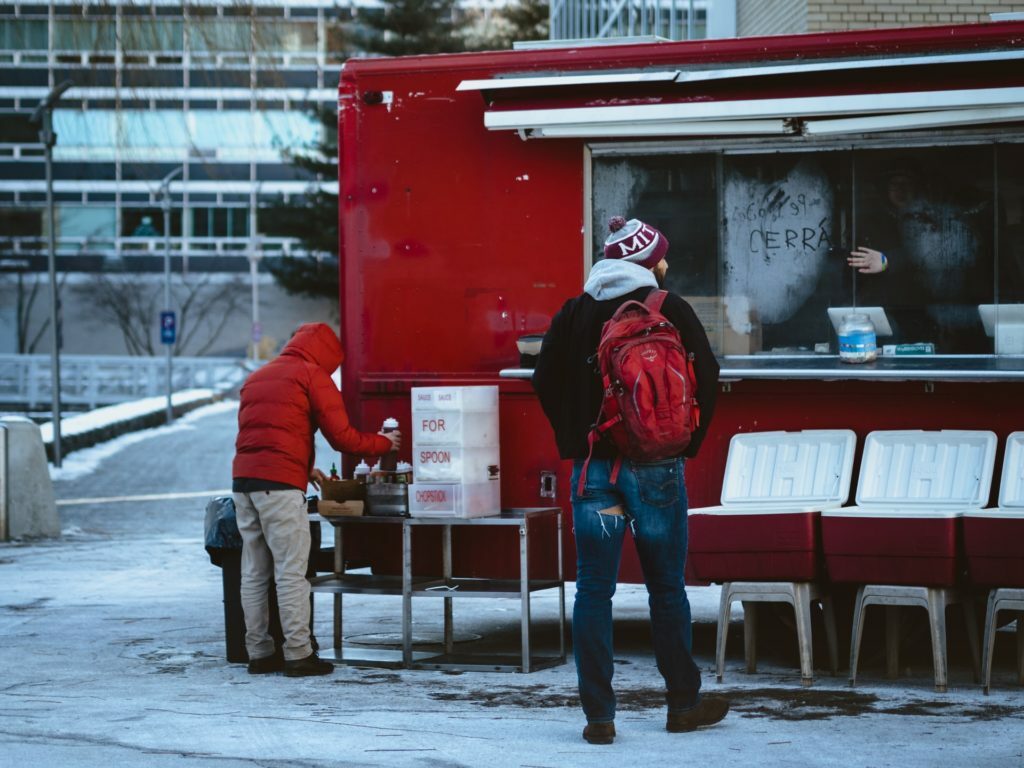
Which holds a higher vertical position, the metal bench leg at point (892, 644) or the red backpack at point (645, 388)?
the red backpack at point (645, 388)

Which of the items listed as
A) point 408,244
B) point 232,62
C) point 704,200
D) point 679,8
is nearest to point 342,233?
point 408,244

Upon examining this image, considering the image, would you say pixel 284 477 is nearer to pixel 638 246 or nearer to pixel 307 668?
pixel 307 668

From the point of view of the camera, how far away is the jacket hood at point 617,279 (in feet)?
20.8

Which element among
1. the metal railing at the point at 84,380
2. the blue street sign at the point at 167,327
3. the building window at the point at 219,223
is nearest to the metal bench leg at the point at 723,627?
the blue street sign at the point at 167,327

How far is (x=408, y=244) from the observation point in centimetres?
887

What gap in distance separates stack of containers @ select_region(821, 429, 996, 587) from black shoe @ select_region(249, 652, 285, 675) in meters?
2.72

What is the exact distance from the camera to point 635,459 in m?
6.09

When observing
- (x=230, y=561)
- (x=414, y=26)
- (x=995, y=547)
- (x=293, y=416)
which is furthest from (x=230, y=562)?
(x=414, y=26)

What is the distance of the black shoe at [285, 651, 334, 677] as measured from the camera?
26.0 feet

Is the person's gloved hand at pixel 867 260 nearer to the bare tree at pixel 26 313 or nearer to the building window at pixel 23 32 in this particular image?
the building window at pixel 23 32

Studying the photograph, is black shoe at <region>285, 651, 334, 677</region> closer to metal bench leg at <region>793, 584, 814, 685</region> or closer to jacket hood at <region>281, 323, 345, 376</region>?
jacket hood at <region>281, 323, 345, 376</region>

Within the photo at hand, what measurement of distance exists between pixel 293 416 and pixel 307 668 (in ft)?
3.97

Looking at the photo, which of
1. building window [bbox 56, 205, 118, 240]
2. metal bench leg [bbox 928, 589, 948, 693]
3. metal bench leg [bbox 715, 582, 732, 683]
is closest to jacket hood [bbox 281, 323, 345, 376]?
metal bench leg [bbox 715, 582, 732, 683]

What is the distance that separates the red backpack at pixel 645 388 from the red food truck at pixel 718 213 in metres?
1.92
